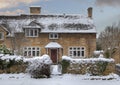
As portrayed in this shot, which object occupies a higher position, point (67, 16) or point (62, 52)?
point (67, 16)

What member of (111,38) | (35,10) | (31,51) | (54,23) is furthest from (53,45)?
(111,38)

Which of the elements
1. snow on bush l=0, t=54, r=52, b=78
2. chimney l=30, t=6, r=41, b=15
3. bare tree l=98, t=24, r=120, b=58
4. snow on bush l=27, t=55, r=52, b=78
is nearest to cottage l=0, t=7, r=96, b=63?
chimney l=30, t=6, r=41, b=15

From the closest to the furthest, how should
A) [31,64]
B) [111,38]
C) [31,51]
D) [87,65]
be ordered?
[31,64], [87,65], [31,51], [111,38]

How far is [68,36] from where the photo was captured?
54.0 metres

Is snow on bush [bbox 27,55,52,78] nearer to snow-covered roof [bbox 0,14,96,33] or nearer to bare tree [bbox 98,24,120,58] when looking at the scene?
snow-covered roof [bbox 0,14,96,33]

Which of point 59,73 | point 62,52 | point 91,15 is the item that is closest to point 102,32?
point 91,15

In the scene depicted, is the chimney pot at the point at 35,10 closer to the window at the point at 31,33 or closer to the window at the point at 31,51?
the window at the point at 31,33

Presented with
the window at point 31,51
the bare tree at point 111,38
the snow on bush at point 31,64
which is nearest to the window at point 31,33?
the window at point 31,51

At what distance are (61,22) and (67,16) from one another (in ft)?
7.54

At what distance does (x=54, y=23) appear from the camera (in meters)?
55.7

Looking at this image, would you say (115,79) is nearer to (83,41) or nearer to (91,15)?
(83,41)

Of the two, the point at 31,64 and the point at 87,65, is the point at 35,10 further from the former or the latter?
the point at 31,64

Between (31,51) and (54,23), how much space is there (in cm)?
655

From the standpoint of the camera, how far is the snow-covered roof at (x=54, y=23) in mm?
54094
